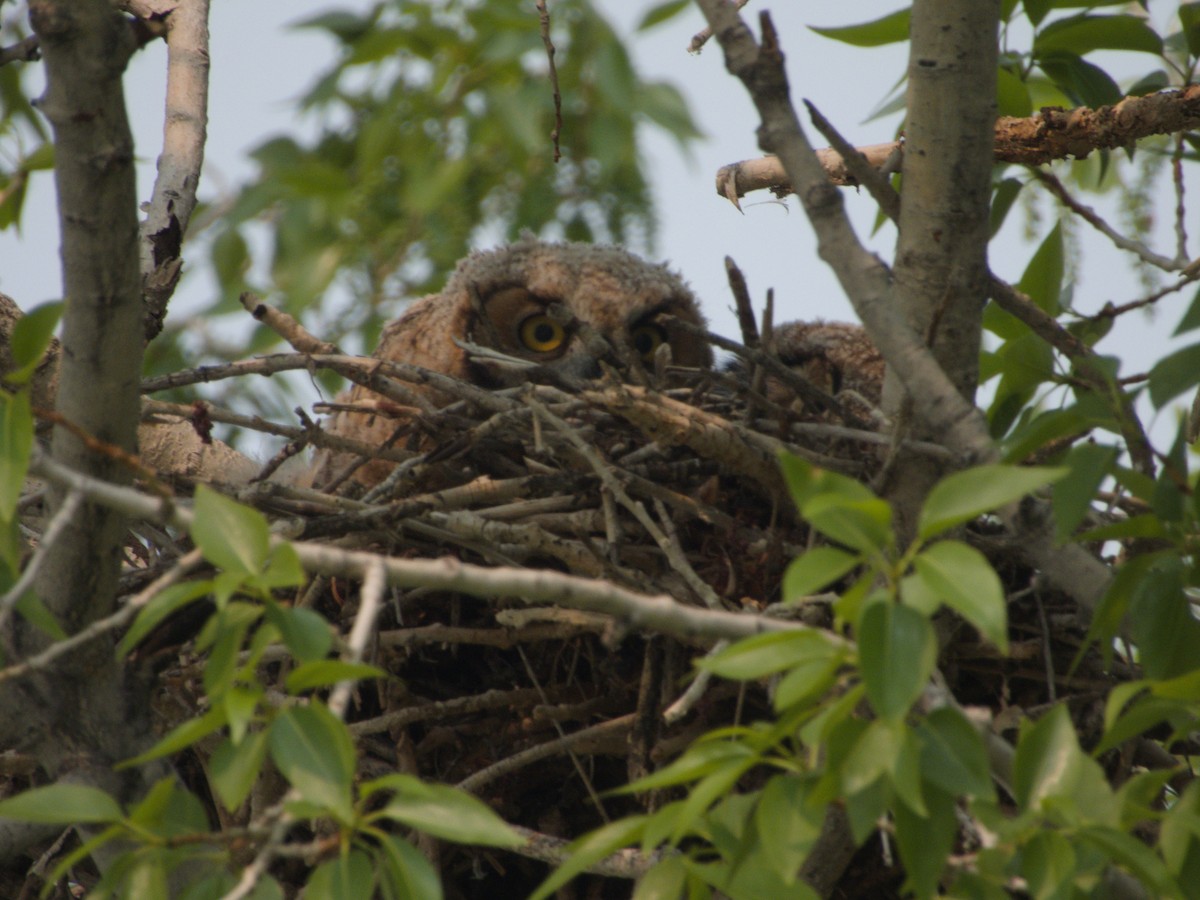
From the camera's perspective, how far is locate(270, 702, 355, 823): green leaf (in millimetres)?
1080

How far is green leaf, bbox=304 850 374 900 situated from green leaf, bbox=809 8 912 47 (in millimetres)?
1696

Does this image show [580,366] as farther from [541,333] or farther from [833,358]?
[833,358]

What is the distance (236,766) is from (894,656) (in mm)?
571

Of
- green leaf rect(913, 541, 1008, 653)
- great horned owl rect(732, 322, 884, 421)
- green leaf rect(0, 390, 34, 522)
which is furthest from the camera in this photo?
great horned owl rect(732, 322, 884, 421)

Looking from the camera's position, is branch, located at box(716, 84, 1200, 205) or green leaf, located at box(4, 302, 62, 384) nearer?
green leaf, located at box(4, 302, 62, 384)

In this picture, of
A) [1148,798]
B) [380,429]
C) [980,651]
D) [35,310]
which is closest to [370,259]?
[35,310]

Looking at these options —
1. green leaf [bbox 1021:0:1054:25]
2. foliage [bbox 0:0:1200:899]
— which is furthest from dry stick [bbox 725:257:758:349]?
green leaf [bbox 1021:0:1054:25]

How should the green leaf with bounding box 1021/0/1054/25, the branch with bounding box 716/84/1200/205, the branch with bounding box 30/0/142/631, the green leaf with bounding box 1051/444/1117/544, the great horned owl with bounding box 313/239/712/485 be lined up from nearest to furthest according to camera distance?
the green leaf with bounding box 1051/444/1117/544
the branch with bounding box 30/0/142/631
the green leaf with bounding box 1021/0/1054/25
the branch with bounding box 716/84/1200/205
the great horned owl with bounding box 313/239/712/485

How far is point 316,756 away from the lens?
1.11 metres

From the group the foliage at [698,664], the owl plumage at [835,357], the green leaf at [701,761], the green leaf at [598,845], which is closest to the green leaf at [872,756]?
the foliage at [698,664]

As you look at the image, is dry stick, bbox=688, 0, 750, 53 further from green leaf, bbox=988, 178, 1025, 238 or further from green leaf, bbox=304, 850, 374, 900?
green leaf, bbox=304, 850, 374, 900

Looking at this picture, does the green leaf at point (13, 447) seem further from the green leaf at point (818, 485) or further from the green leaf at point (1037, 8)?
the green leaf at point (1037, 8)

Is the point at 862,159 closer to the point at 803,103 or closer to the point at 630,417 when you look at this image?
the point at 803,103

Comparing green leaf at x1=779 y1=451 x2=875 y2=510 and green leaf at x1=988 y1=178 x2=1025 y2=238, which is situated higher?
green leaf at x1=988 y1=178 x2=1025 y2=238
